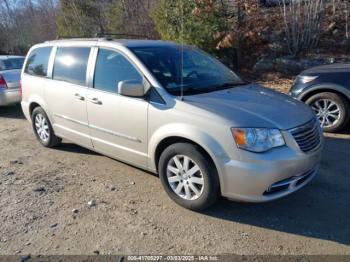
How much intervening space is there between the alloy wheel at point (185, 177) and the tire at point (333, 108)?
3.36 meters

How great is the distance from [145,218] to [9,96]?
6.31m

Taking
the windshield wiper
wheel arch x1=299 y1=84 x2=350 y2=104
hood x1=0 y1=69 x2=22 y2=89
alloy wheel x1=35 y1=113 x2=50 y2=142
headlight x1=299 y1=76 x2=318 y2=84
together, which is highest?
the windshield wiper

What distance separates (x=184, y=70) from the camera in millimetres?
4117

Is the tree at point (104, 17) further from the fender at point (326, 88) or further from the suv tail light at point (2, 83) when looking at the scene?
the fender at point (326, 88)

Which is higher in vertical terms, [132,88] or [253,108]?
[132,88]

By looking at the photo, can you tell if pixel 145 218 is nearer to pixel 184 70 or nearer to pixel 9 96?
pixel 184 70

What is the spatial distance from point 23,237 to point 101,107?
1.71 metres

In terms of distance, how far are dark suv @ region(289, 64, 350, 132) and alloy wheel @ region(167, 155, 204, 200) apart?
3.36 m

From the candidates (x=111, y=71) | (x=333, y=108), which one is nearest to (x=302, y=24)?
(x=333, y=108)

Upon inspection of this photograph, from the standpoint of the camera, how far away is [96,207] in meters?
3.74

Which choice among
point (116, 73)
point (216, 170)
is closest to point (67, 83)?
point (116, 73)

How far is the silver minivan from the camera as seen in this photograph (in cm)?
315

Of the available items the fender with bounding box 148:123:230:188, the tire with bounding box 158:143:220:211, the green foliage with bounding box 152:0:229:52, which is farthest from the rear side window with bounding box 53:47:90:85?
the green foliage with bounding box 152:0:229:52

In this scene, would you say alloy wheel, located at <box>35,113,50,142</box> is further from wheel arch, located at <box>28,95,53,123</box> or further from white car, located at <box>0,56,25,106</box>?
white car, located at <box>0,56,25,106</box>
